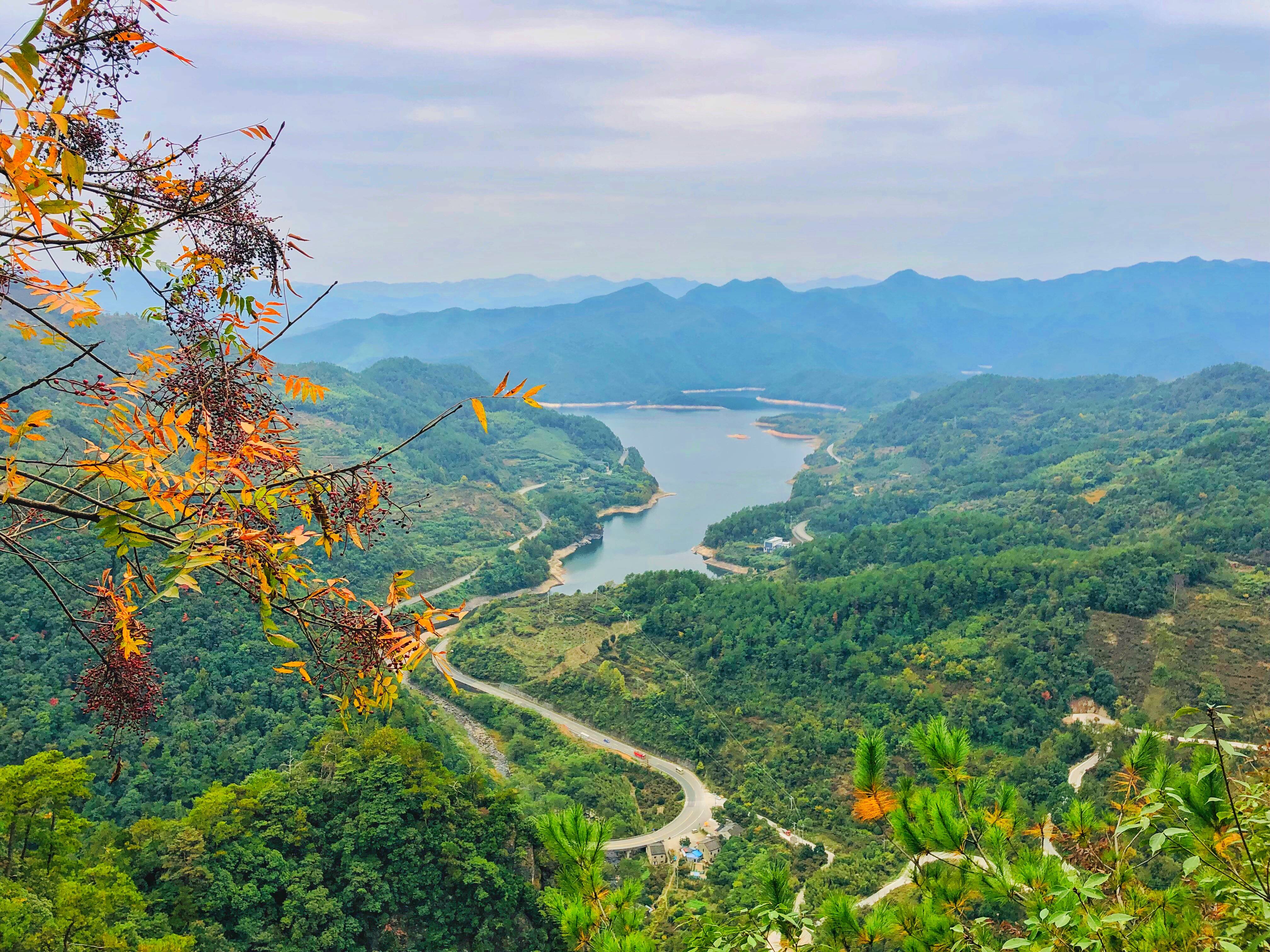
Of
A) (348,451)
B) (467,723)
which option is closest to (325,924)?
(467,723)

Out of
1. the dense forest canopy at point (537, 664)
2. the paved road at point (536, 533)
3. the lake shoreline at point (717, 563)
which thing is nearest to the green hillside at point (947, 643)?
the dense forest canopy at point (537, 664)

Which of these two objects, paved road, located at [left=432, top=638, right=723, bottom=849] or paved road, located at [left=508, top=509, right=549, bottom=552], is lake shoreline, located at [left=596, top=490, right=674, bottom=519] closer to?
paved road, located at [left=508, top=509, right=549, bottom=552]

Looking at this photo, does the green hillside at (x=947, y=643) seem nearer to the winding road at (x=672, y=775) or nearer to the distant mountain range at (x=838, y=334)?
the winding road at (x=672, y=775)

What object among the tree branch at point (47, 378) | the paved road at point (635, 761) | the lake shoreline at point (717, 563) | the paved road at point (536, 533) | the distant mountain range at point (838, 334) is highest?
the distant mountain range at point (838, 334)

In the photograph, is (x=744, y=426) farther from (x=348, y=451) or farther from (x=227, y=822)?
(x=227, y=822)

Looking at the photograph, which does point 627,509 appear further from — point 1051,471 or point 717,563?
point 1051,471

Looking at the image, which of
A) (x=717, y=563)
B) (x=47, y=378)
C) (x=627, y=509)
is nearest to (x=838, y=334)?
(x=627, y=509)
